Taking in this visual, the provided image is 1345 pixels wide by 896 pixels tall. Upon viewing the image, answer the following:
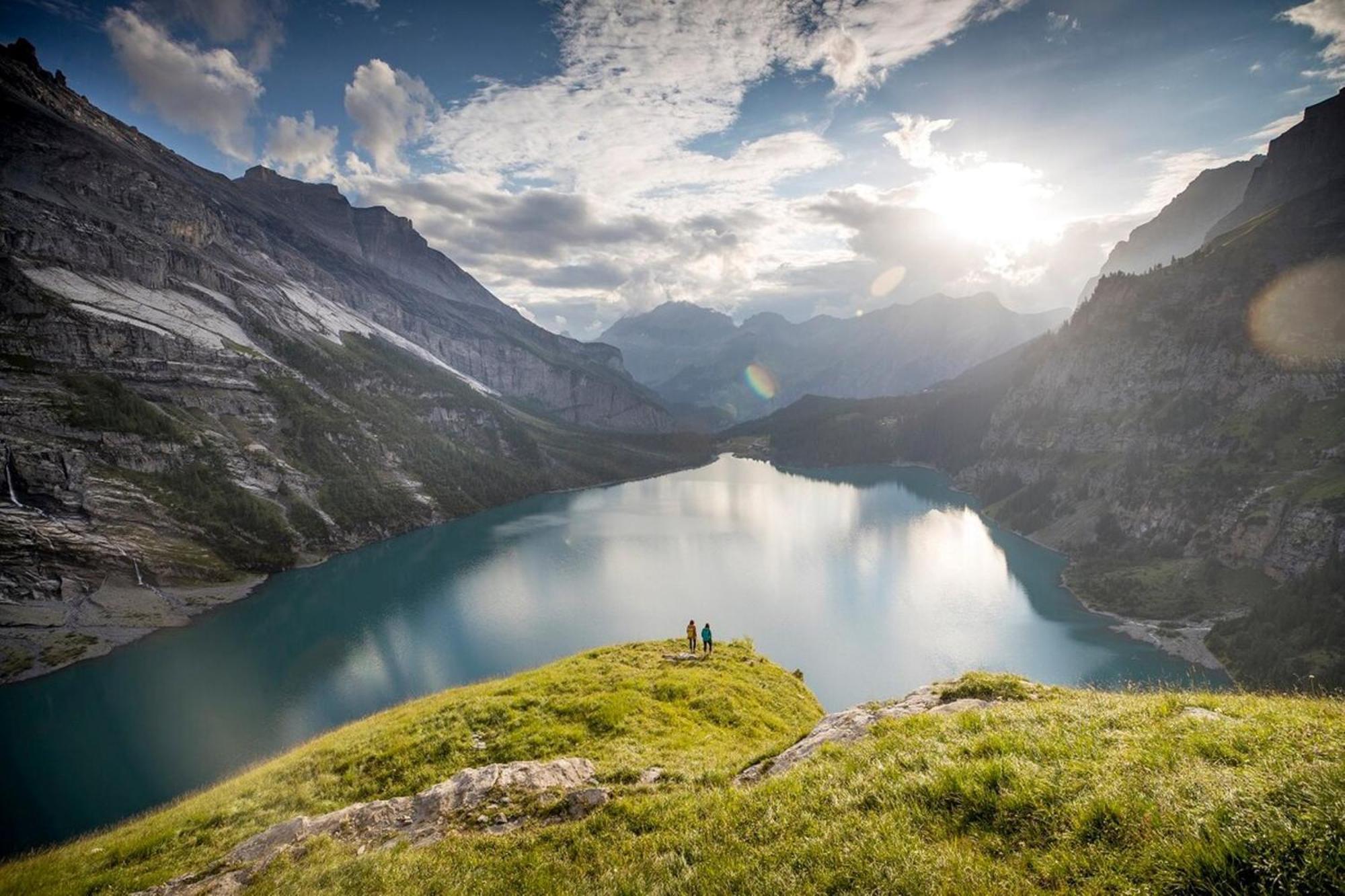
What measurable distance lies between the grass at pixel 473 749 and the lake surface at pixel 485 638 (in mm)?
49416

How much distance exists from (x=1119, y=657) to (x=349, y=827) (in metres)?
120

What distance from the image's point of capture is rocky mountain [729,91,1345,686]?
9788 centimetres

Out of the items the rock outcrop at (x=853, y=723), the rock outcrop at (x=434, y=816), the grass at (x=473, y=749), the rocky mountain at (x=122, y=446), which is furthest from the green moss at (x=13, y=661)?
the rock outcrop at (x=853, y=723)

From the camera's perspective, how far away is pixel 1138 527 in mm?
147625

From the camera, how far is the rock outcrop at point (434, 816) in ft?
41.6

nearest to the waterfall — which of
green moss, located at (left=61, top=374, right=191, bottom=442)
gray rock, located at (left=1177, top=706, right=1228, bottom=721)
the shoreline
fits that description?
green moss, located at (left=61, top=374, right=191, bottom=442)

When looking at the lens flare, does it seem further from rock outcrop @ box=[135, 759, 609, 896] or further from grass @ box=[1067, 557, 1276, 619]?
rock outcrop @ box=[135, 759, 609, 896]

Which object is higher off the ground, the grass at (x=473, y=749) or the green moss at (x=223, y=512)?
the green moss at (x=223, y=512)

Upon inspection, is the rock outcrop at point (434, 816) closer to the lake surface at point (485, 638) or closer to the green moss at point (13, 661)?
the lake surface at point (485, 638)

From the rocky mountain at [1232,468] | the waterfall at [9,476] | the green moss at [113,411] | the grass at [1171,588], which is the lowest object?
the grass at [1171,588]

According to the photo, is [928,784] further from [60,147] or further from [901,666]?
[60,147]

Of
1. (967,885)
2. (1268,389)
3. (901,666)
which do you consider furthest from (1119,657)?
(967,885)

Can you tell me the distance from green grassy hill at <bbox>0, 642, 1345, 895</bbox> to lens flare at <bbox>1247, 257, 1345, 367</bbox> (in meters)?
204

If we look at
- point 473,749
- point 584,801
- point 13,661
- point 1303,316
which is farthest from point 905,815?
point 1303,316
